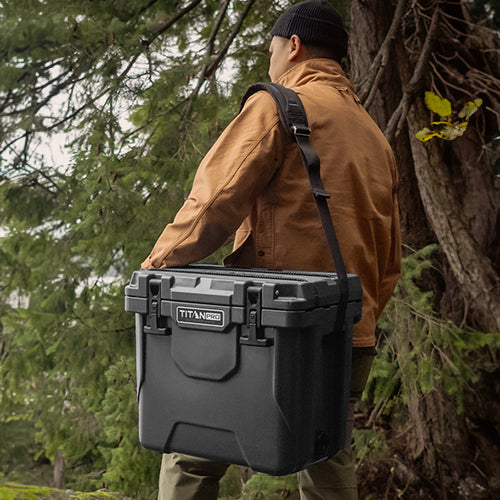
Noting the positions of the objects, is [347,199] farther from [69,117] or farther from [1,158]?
[1,158]

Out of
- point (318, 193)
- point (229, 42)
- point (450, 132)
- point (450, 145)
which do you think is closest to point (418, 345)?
point (450, 132)

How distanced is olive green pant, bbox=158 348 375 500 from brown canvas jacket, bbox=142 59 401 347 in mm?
189

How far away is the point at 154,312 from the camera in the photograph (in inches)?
62.6

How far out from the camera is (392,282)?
212cm

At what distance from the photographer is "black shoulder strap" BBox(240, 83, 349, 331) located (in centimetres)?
156

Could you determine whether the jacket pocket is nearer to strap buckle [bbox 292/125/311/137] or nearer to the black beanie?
strap buckle [bbox 292/125/311/137]

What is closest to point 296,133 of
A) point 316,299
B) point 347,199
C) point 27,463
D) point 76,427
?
point 347,199

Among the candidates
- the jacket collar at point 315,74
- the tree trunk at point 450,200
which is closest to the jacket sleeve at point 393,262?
the jacket collar at point 315,74

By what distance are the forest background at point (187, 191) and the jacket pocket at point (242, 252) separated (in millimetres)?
1546

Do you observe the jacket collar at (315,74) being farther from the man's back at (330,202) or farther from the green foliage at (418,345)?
the green foliage at (418,345)

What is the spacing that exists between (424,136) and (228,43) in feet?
4.09

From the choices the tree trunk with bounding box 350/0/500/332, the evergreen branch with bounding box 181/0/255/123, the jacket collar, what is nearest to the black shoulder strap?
the jacket collar

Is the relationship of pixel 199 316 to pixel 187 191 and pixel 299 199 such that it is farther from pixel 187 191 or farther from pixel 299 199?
pixel 187 191

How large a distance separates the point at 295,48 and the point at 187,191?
5.09 ft
